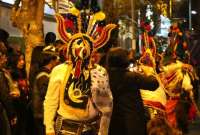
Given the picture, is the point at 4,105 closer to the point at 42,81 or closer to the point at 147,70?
the point at 42,81

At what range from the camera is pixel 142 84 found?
23.4ft

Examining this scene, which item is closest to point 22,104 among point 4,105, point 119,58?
point 4,105

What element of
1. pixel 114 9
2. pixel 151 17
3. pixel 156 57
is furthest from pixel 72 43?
pixel 151 17

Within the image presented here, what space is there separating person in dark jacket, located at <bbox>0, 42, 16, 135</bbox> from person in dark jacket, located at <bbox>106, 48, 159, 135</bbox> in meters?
1.43

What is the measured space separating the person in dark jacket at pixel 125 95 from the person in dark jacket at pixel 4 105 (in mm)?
1429

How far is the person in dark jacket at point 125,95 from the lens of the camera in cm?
710

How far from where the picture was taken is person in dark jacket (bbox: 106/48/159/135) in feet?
23.3

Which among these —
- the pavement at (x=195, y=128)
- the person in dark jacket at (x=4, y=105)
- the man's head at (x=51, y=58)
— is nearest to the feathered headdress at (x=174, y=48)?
the pavement at (x=195, y=128)

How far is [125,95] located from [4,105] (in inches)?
67.2

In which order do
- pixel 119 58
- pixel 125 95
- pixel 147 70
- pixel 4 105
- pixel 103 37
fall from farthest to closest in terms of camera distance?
1. pixel 147 70
2. pixel 4 105
3. pixel 125 95
4. pixel 119 58
5. pixel 103 37

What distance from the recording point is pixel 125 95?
714 cm

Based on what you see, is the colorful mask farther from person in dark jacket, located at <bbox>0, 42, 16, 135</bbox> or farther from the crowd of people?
person in dark jacket, located at <bbox>0, 42, 16, 135</bbox>

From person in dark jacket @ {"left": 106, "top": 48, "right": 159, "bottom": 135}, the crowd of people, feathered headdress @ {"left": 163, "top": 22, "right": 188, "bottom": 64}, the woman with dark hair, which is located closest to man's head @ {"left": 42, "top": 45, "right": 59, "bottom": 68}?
the crowd of people

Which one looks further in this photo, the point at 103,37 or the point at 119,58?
the point at 119,58
